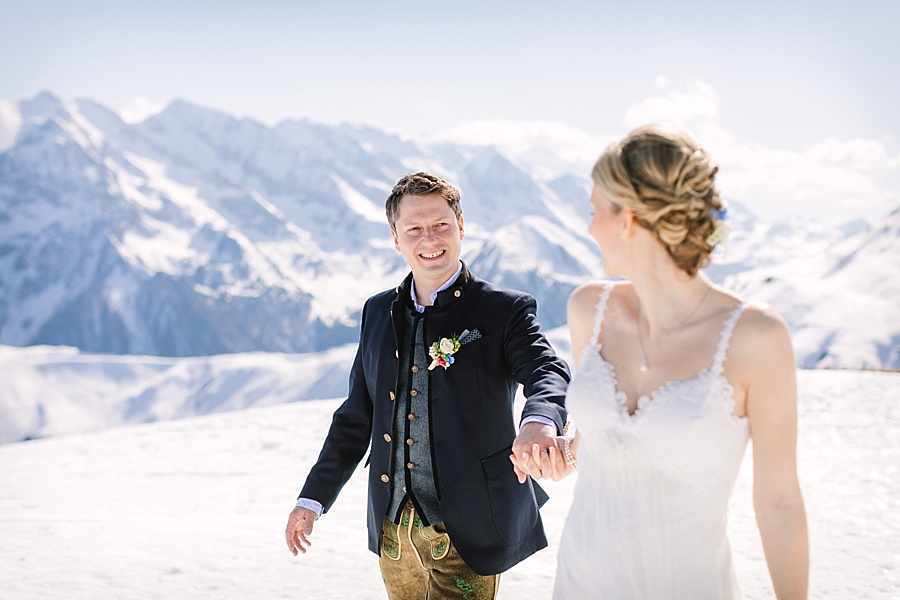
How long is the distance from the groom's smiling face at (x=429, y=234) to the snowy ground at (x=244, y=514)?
8.74ft

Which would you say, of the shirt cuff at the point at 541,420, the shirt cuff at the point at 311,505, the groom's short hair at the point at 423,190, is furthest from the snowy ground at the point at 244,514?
the groom's short hair at the point at 423,190

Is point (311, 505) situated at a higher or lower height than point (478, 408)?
lower

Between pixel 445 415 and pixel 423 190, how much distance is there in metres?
0.79

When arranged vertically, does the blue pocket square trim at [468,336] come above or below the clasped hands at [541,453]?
above

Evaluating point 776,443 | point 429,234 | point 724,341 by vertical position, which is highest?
point 429,234

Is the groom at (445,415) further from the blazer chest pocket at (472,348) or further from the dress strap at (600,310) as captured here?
the dress strap at (600,310)

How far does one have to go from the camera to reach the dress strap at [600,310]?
2154 millimetres

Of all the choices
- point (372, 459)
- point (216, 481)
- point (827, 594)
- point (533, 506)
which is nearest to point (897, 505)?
point (827, 594)

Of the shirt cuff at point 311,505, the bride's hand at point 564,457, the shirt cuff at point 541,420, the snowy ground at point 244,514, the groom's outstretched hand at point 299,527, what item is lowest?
the snowy ground at point 244,514

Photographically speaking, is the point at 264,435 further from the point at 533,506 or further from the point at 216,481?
the point at 533,506

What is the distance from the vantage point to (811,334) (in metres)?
112

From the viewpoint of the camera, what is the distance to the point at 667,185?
181 cm

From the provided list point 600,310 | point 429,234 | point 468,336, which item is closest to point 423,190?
point 429,234

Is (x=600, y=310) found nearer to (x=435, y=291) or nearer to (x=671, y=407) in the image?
(x=671, y=407)
